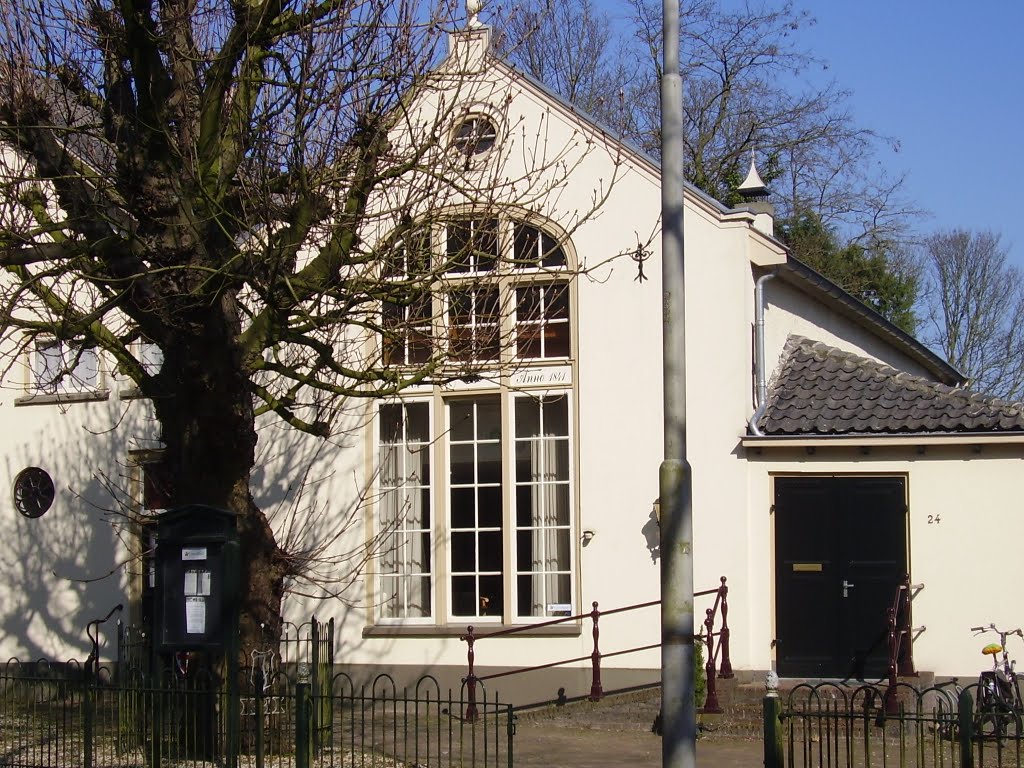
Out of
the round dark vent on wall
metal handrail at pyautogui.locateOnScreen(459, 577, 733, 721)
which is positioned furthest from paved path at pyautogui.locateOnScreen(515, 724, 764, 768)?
the round dark vent on wall

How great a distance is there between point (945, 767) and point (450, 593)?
6.83 metres

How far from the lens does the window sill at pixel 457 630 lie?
15.5 m

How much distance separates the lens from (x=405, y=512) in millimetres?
16625

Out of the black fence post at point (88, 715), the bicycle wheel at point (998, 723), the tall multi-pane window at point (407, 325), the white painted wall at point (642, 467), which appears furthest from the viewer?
the white painted wall at point (642, 467)

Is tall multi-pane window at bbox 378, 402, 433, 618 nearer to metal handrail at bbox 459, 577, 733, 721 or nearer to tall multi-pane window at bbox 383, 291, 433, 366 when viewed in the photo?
metal handrail at bbox 459, 577, 733, 721

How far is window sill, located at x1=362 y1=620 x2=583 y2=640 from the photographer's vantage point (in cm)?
1553

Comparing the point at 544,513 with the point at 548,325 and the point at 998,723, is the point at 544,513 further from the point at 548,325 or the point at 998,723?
the point at 998,723

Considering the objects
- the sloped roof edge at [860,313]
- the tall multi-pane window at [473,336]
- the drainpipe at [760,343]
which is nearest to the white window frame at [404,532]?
the tall multi-pane window at [473,336]

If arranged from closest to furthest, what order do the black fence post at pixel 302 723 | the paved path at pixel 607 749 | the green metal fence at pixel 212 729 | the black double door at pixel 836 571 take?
the black fence post at pixel 302 723 < the green metal fence at pixel 212 729 < the paved path at pixel 607 749 < the black double door at pixel 836 571

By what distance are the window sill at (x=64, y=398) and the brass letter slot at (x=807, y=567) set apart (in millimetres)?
9736

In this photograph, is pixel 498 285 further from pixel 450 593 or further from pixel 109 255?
pixel 109 255

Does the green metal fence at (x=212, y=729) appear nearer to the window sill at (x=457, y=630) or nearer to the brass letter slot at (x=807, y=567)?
the window sill at (x=457, y=630)

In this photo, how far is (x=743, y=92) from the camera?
109 feet

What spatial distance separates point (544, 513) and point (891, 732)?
496 cm
